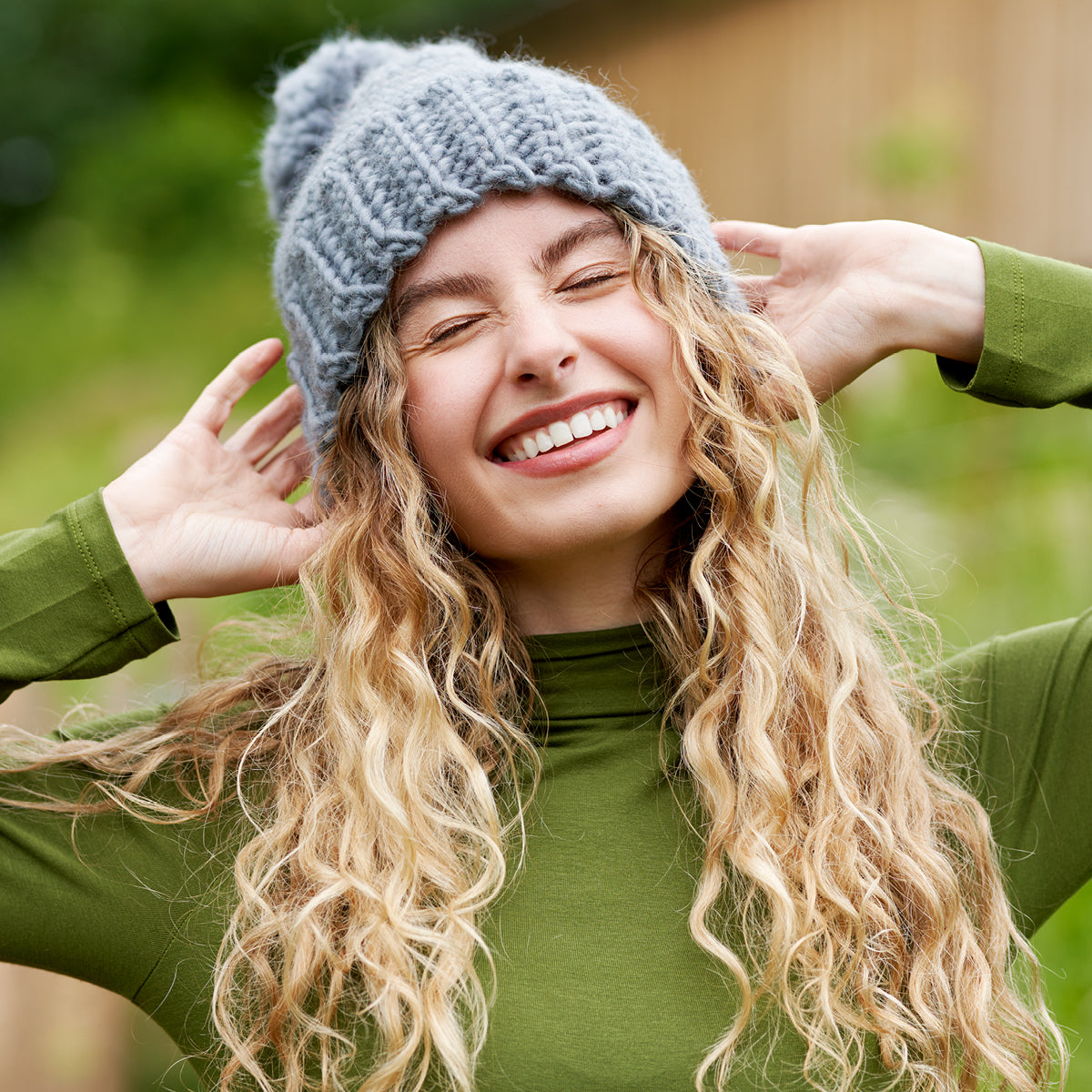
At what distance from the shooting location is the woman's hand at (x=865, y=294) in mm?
2020

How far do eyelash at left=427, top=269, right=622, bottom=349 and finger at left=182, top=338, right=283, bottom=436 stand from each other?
47 cm

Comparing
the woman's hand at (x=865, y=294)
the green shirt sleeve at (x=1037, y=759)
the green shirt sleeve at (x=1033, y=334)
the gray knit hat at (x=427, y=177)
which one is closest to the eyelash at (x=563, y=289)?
the gray knit hat at (x=427, y=177)

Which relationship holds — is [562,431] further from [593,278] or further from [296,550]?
[296,550]

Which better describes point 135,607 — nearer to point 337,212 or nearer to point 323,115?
point 337,212

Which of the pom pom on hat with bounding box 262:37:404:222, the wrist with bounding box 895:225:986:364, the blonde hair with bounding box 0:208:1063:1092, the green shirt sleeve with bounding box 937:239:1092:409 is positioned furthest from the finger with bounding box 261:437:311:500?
the green shirt sleeve with bounding box 937:239:1092:409

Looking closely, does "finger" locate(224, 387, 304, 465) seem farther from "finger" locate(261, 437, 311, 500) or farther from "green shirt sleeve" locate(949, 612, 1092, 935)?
"green shirt sleeve" locate(949, 612, 1092, 935)

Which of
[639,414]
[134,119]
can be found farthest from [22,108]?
[639,414]

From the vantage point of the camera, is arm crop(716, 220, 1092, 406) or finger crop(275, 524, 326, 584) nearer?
arm crop(716, 220, 1092, 406)

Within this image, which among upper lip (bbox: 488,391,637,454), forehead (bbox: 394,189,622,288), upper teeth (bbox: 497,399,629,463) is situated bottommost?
upper teeth (bbox: 497,399,629,463)

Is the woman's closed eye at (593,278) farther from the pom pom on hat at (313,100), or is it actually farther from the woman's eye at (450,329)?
the pom pom on hat at (313,100)

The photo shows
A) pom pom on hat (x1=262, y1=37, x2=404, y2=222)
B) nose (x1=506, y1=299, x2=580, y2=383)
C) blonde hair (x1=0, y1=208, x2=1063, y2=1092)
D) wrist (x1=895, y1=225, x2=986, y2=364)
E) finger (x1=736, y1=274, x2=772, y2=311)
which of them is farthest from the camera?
pom pom on hat (x1=262, y1=37, x2=404, y2=222)

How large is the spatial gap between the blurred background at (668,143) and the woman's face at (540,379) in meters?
0.79

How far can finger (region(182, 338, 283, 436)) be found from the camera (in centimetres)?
224

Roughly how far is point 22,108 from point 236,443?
11484 mm
